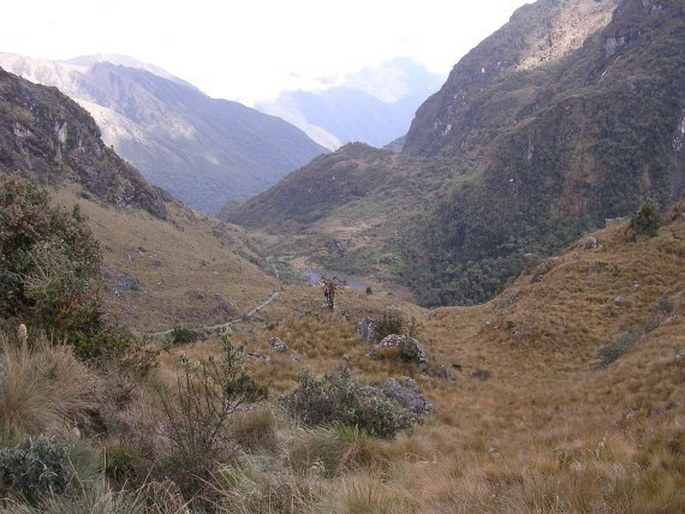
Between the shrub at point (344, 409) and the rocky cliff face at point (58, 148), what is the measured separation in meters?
75.6

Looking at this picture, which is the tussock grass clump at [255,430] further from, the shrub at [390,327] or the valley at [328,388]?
the shrub at [390,327]

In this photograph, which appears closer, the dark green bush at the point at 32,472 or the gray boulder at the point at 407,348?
the dark green bush at the point at 32,472

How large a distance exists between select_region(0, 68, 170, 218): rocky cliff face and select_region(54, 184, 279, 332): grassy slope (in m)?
4.74

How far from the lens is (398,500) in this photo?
3.86 meters

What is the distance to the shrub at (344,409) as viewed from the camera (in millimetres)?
7258

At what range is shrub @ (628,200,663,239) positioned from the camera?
1197 inches

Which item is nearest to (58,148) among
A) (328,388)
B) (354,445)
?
(328,388)

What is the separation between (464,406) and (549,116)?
107504 millimetres

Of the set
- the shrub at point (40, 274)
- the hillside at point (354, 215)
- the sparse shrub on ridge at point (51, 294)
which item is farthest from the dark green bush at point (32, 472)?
the hillside at point (354, 215)

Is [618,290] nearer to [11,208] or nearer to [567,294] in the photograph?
[567,294]

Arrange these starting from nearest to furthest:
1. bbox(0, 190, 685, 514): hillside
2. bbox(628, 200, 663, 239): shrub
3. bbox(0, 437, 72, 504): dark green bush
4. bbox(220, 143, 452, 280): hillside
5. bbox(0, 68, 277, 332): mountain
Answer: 1. bbox(0, 437, 72, 504): dark green bush
2. bbox(0, 190, 685, 514): hillside
3. bbox(628, 200, 663, 239): shrub
4. bbox(0, 68, 277, 332): mountain
5. bbox(220, 143, 452, 280): hillside

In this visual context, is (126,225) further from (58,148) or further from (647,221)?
(647,221)

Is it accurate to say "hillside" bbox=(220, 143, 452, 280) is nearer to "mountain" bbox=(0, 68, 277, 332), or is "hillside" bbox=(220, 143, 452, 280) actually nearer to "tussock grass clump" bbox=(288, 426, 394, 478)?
"mountain" bbox=(0, 68, 277, 332)

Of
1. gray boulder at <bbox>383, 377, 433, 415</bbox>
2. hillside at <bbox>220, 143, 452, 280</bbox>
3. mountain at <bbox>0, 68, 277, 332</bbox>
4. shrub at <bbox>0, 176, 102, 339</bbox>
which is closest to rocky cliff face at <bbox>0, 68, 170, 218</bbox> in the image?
mountain at <bbox>0, 68, 277, 332</bbox>
